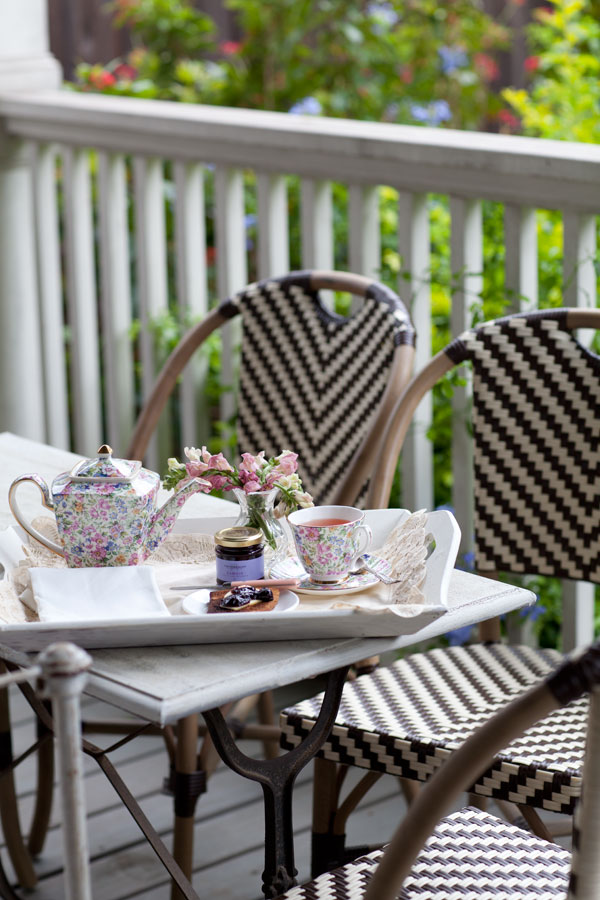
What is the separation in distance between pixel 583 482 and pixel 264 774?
79cm

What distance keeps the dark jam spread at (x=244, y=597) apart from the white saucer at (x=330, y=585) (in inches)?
2.0

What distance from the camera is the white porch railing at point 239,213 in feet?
7.61

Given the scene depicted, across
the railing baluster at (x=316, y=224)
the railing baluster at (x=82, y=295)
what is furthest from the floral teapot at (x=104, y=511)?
the railing baluster at (x=82, y=295)

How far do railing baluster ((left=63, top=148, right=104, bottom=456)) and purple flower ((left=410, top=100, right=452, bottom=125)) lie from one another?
4.73ft

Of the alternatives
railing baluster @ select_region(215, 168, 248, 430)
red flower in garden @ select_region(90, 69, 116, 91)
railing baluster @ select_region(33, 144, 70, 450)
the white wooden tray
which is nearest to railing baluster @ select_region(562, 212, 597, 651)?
railing baluster @ select_region(215, 168, 248, 430)

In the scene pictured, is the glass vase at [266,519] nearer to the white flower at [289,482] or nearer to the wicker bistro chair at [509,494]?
the white flower at [289,482]

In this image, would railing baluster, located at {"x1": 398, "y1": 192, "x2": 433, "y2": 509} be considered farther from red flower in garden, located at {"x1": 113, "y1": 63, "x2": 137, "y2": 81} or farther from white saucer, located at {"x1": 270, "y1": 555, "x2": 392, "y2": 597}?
red flower in garden, located at {"x1": 113, "y1": 63, "x2": 137, "y2": 81}

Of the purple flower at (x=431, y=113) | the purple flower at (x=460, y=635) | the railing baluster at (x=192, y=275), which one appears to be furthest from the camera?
the purple flower at (x=431, y=113)

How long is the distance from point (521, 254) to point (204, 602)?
3.98 ft

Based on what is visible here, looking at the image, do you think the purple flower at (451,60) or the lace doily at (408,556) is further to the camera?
the purple flower at (451,60)

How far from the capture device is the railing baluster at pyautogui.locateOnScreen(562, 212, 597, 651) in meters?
2.26

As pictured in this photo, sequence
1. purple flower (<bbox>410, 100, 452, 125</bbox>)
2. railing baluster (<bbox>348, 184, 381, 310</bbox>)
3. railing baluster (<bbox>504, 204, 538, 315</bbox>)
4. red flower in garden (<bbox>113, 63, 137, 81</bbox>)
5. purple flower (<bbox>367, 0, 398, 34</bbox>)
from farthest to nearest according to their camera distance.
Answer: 1. red flower in garden (<bbox>113, 63, 137, 81</bbox>)
2. purple flower (<bbox>367, 0, 398, 34</bbox>)
3. purple flower (<bbox>410, 100, 452, 125</bbox>)
4. railing baluster (<bbox>348, 184, 381, 310</bbox>)
5. railing baluster (<bbox>504, 204, 538, 315</bbox>)

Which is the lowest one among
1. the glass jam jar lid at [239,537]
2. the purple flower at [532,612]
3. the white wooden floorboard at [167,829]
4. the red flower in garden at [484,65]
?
the white wooden floorboard at [167,829]

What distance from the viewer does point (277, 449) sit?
2336 millimetres
